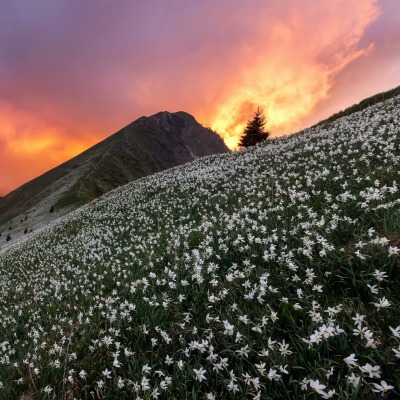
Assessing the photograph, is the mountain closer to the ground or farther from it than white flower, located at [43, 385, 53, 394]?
farther from it

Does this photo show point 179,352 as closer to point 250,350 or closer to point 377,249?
point 250,350

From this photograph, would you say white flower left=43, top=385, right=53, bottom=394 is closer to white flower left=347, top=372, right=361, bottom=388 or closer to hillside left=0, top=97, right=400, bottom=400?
hillside left=0, top=97, right=400, bottom=400

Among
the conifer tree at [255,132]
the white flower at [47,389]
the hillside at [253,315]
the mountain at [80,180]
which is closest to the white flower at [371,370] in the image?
the hillside at [253,315]

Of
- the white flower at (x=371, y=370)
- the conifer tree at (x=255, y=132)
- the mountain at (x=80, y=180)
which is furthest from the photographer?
the mountain at (x=80, y=180)

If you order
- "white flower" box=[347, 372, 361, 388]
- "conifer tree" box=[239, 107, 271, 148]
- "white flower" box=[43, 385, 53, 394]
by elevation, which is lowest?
"white flower" box=[347, 372, 361, 388]

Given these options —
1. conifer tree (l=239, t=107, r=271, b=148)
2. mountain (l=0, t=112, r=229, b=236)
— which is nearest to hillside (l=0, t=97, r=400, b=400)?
conifer tree (l=239, t=107, r=271, b=148)

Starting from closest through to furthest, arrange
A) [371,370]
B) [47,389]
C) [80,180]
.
Answer: [371,370]
[47,389]
[80,180]

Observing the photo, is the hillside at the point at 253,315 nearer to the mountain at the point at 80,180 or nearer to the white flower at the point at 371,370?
the white flower at the point at 371,370

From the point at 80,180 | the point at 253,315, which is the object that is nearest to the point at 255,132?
the point at 253,315

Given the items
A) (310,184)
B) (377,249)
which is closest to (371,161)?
(310,184)

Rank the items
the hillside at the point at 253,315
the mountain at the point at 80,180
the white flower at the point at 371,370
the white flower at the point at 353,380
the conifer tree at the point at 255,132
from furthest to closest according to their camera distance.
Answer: the mountain at the point at 80,180 → the conifer tree at the point at 255,132 → the hillside at the point at 253,315 → the white flower at the point at 353,380 → the white flower at the point at 371,370

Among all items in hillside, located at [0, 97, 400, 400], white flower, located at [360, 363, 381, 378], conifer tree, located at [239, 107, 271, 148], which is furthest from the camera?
conifer tree, located at [239, 107, 271, 148]

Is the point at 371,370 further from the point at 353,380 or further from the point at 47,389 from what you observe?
the point at 47,389

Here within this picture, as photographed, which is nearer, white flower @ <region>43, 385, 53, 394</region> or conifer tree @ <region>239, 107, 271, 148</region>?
white flower @ <region>43, 385, 53, 394</region>
